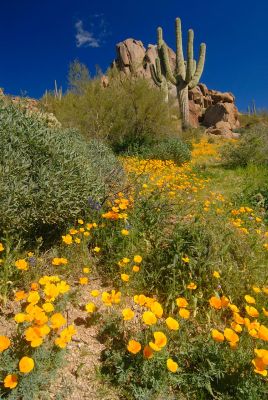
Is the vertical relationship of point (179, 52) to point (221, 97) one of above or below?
below

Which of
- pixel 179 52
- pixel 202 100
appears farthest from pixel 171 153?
pixel 202 100

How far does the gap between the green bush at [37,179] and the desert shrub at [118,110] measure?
6.89 metres

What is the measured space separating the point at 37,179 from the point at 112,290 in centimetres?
139

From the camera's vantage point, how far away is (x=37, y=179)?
2990mm

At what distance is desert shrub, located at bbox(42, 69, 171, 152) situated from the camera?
427 inches

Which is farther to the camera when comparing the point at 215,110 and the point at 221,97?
the point at 221,97

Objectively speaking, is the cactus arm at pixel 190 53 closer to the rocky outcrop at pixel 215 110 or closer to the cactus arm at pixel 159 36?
the cactus arm at pixel 159 36

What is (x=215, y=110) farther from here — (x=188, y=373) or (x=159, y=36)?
(x=188, y=373)

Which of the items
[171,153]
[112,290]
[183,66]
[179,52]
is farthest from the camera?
[183,66]

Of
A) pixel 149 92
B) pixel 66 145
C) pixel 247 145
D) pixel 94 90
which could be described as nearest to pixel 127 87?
pixel 149 92

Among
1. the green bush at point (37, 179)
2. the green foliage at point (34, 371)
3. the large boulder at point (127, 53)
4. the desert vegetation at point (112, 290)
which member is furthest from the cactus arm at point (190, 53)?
the large boulder at point (127, 53)

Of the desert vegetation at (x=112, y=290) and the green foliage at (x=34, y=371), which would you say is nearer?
the green foliage at (x=34, y=371)

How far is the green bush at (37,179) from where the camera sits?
8.98 ft

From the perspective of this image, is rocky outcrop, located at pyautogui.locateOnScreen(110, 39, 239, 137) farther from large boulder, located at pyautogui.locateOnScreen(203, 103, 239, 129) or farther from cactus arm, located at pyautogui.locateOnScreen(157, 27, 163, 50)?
cactus arm, located at pyautogui.locateOnScreen(157, 27, 163, 50)
